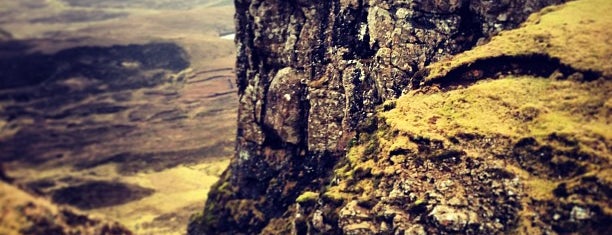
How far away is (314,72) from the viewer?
215ft

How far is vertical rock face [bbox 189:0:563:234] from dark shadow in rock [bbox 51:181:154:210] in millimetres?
51829

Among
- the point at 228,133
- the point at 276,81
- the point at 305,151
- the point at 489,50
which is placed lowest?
the point at 228,133

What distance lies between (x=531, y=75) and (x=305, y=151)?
28.2 metres

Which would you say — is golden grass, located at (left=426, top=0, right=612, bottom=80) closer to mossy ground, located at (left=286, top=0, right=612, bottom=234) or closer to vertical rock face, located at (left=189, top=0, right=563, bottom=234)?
mossy ground, located at (left=286, top=0, right=612, bottom=234)

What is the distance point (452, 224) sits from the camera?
44062 mm

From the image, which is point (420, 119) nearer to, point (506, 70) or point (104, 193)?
point (506, 70)

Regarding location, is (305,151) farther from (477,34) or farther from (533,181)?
(533,181)

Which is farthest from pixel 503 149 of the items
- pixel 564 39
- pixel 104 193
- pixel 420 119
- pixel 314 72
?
pixel 104 193

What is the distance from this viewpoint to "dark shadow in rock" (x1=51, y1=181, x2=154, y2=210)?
399 ft

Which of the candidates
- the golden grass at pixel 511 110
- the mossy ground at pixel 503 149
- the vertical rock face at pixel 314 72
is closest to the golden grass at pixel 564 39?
the mossy ground at pixel 503 149

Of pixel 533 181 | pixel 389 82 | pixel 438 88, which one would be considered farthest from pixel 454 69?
pixel 533 181

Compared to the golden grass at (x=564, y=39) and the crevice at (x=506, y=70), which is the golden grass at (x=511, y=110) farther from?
the golden grass at (x=564, y=39)

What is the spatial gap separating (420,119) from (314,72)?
17.5 metres

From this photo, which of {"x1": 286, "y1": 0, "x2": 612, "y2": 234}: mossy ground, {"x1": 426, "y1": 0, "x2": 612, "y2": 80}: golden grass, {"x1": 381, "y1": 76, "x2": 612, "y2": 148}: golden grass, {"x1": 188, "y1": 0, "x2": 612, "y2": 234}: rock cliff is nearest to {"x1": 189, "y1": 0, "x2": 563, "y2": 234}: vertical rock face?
{"x1": 188, "y1": 0, "x2": 612, "y2": 234}: rock cliff
